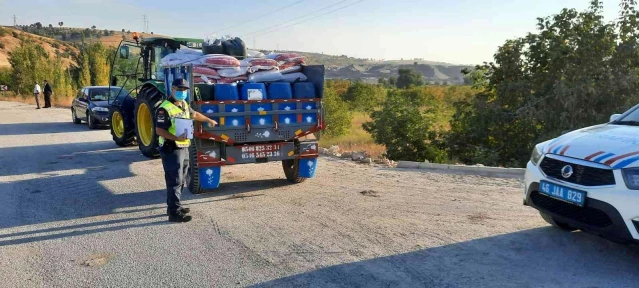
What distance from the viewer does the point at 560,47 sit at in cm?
1165

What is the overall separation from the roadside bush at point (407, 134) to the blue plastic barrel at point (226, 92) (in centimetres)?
646

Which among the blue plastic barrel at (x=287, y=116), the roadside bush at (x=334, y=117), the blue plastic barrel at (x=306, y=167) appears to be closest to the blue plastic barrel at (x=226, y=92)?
the blue plastic barrel at (x=287, y=116)

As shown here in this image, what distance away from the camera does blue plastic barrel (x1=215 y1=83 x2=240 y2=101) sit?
7.04m

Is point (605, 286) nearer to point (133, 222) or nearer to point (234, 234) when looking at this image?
point (234, 234)

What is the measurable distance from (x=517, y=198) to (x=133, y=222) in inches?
203

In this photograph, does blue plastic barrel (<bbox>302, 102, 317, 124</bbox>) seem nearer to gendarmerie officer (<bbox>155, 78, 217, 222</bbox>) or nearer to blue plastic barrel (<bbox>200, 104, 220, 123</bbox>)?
blue plastic barrel (<bbox>200, 104, 220, 123</bbox>)

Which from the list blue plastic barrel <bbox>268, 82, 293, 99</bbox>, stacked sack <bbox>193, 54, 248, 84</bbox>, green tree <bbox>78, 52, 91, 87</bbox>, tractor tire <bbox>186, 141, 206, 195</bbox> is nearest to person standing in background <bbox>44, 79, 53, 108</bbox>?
green tree <bbox>78, 52, 91, 87</bbox>

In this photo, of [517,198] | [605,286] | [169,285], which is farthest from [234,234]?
[517,198]

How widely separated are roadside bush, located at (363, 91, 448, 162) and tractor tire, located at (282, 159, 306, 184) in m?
4.99

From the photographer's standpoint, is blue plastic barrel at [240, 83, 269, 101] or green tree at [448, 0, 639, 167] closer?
blue plastic barrel at [240, 83, 269, 101]

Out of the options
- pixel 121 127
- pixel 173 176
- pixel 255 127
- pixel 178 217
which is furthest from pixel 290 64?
pixel 121 127

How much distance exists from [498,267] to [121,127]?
10171mm

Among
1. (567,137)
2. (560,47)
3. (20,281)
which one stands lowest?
(20,281)

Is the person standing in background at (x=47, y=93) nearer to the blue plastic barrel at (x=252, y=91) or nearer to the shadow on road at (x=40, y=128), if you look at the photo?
the shadow on road at (x=40, y=128)
